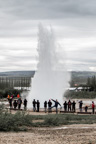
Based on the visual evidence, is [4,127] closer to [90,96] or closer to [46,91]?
[46,91]

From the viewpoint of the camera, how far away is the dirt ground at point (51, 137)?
14.2 meters

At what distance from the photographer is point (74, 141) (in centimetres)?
1430

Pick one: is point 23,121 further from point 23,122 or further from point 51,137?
point 51,137

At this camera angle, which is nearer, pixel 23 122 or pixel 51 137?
pixel 51 137

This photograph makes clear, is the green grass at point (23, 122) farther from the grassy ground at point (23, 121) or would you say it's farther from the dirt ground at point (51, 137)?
the dirt ground at point (51, 137)

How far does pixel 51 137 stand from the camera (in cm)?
1546

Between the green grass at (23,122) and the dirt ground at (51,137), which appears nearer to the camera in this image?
the dirt ground at (51,137)

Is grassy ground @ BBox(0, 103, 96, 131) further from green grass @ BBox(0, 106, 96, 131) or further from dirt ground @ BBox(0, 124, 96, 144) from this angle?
dirt ground @ BBox(0, 124, 96, 144)

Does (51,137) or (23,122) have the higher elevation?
(23,122)

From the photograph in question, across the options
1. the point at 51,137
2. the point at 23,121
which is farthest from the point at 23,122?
the point at 51,137

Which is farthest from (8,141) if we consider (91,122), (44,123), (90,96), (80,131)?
(90,96)

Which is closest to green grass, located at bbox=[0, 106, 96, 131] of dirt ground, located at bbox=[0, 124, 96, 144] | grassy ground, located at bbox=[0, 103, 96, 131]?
grassy ground, located at bbox=[0, 103, 96, 131]

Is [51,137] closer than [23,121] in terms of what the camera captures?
Yes

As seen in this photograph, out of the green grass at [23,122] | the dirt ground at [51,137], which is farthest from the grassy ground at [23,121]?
the dirt ground at [51,137]
